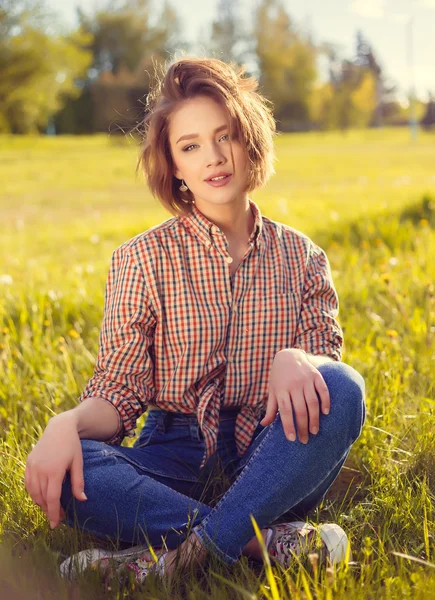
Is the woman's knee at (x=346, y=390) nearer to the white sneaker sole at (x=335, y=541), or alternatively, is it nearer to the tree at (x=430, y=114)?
the white sneaker sole at (x=335, y=541)

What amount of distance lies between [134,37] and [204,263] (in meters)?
55.1

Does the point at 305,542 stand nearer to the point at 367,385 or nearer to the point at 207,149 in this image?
the point at 367,385

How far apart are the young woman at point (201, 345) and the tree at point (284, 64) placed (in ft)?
165

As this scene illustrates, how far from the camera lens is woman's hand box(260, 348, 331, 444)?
5.87 ft

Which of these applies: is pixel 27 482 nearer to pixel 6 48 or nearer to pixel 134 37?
pixel 6 48

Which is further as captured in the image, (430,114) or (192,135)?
(430,114)

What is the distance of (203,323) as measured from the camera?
7.30 feet

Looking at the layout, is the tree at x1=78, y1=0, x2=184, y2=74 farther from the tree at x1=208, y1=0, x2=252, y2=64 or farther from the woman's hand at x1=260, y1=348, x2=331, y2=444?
the woman's hand at x1=260, y1=348, x2=331, y2=444

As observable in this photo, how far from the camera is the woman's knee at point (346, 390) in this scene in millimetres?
1836

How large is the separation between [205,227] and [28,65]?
3471 cm

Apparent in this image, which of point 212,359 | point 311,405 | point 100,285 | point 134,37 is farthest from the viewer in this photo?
point 134,37

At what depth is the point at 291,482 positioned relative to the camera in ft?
5.97

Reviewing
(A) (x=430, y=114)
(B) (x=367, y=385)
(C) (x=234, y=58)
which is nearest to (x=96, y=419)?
(B) (x=367, y=385)

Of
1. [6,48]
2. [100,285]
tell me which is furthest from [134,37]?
[100,285]
